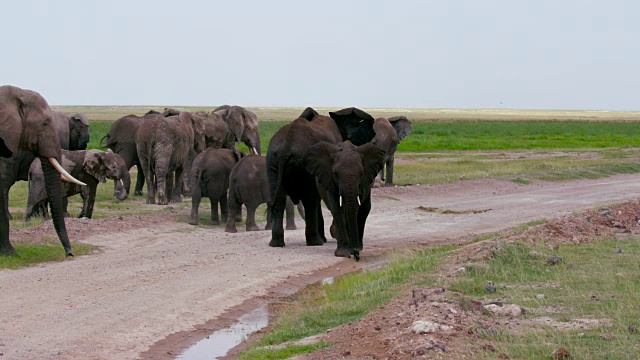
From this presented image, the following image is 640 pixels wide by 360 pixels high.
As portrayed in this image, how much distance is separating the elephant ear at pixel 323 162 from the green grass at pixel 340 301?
5.54 feet

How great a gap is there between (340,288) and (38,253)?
15.5ft

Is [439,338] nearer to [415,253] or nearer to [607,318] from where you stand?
[607,318]

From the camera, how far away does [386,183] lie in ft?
101

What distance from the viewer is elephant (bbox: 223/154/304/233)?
19547 millimetres

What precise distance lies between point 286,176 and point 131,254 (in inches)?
105

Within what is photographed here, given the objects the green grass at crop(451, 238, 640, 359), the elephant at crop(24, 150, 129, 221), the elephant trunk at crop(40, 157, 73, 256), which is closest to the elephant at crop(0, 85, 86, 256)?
the elephant trunk at crop(40, 157, 73, 256)

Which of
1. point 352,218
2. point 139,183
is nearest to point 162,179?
point 139,183

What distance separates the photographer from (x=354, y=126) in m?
17.7

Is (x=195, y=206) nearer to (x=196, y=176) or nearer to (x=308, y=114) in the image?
(x=196, y=176)

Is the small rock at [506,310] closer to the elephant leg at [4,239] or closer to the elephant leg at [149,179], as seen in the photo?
the elephant leg at [4,239]

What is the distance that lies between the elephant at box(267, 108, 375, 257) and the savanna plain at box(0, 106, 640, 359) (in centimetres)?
39

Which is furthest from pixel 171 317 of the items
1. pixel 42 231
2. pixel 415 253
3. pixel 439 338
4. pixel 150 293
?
pixel 42 231

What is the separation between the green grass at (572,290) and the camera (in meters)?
7.95

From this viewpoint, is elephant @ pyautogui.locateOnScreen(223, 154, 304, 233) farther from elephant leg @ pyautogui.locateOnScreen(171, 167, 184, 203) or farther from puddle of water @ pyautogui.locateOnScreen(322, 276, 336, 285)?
puddle of water @ pyautogui.locateOnScreen(322, 276, 336, 285)
